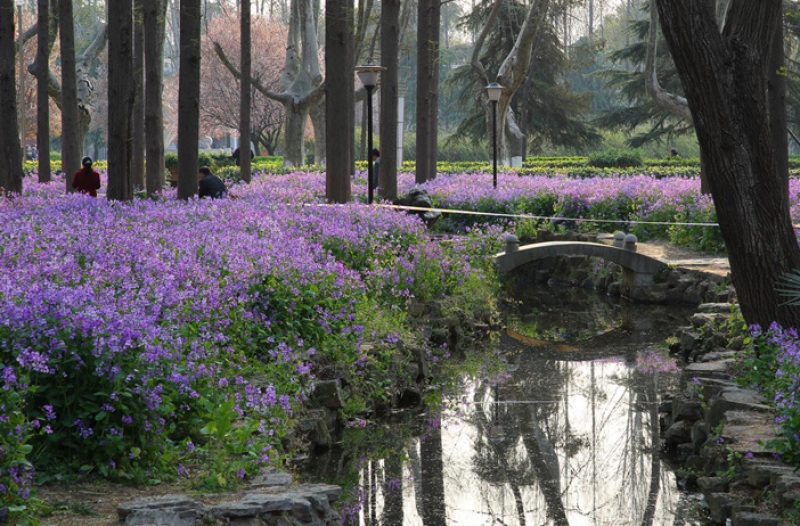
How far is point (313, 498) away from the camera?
4.61m

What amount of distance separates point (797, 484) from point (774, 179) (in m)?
2.88

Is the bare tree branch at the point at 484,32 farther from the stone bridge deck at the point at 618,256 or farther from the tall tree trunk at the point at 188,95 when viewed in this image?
the tall tree trunk at the point at 188,95

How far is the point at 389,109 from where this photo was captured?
1819 centimetres

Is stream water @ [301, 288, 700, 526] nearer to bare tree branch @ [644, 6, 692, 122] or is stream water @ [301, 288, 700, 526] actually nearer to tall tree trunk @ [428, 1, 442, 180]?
tall tree trunk @ [428, 1, 442, 180]

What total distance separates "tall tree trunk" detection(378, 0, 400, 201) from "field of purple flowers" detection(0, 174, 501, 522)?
5863mm

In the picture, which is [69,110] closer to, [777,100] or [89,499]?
[777,100]

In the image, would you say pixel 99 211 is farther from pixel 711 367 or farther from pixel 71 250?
pixel 711 367

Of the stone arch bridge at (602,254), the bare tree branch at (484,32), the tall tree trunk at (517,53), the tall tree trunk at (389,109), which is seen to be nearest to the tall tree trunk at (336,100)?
the stone arch bridge at (602,254)

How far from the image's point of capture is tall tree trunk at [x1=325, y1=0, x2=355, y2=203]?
14.0 m

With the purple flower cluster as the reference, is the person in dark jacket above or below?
above

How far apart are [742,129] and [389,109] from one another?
11.9 meters

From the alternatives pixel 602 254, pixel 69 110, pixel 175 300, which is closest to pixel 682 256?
pixel 602 254

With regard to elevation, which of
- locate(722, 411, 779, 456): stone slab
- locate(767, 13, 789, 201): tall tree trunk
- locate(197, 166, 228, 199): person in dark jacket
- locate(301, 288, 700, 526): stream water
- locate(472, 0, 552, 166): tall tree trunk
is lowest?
locate(301, 288, 700, 526): stream water

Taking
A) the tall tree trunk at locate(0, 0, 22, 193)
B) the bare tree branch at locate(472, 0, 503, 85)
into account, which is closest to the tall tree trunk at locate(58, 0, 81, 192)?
the tall tree trunk at locate(0, 0, 22, 193)
